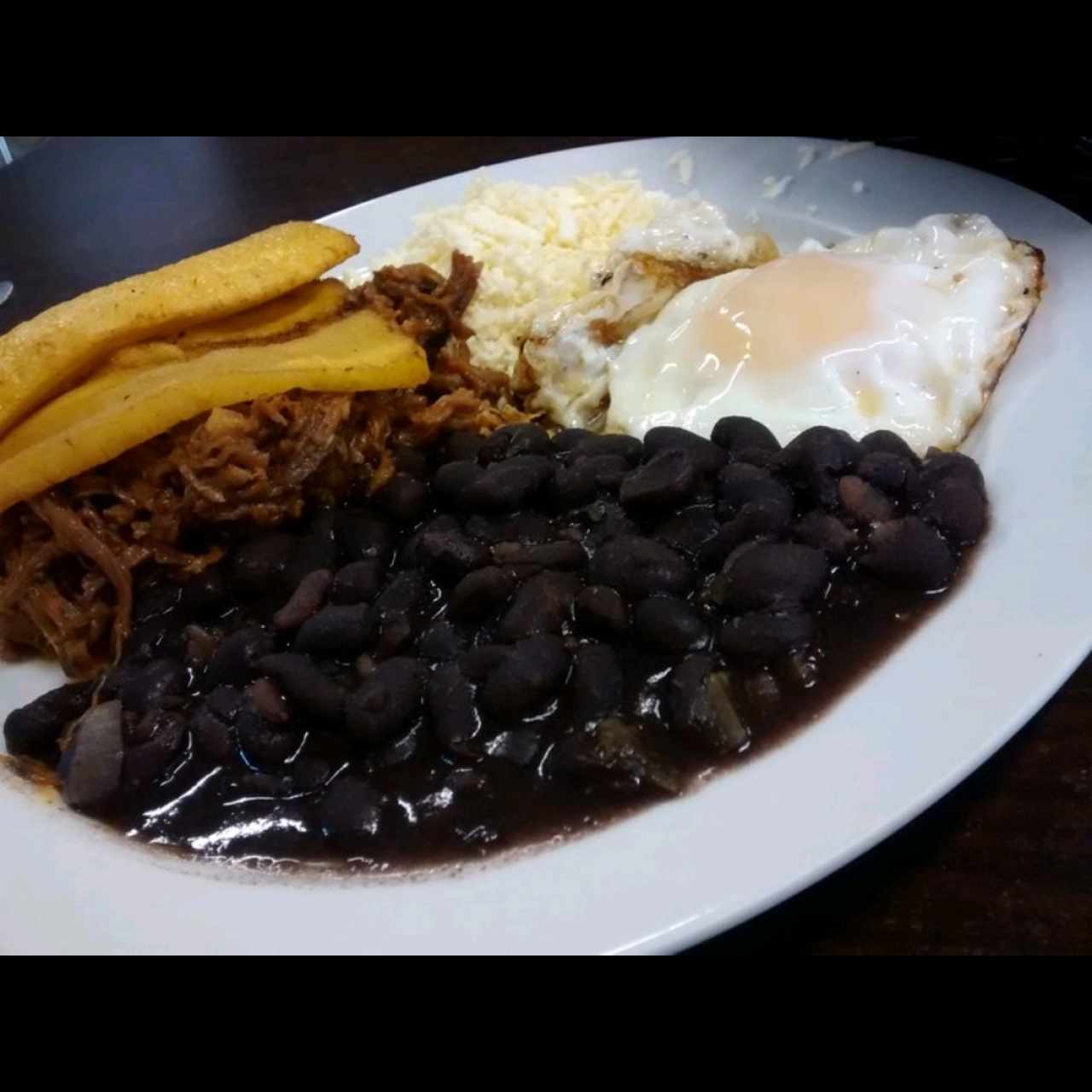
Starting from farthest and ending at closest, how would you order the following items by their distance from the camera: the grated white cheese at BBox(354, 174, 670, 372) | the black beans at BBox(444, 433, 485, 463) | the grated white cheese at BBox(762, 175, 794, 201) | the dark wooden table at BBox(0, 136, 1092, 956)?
the grated white cheese at BBox(762, 175, 794, 201) < the grated white cheese at BBox(354, 174, 670, 372) < the black beans at BBox(444, 433, 485, 463) < the dark wooden table at BBox(0, 136, 1092, 956)

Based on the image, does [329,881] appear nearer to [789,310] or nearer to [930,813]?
[930,813]

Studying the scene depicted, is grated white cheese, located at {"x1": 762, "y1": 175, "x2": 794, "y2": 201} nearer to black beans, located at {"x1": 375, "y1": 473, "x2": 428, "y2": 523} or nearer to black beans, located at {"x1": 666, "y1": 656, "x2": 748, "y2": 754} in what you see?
black beans, located at {"x1": 375, "y1": 473, "x2": 428, "y2": 523}

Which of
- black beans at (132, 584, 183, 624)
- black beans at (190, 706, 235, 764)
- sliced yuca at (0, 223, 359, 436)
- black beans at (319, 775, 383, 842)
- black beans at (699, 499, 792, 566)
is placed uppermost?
sliced yuca at (0, 223, 359, 436)

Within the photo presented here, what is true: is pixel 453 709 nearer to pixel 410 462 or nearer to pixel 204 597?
pixel 204 597

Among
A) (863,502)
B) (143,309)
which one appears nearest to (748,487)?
(863,502)

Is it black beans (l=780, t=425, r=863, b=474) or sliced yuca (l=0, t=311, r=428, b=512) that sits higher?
sliced yuca (l=0, t=311, r=428, b=512)

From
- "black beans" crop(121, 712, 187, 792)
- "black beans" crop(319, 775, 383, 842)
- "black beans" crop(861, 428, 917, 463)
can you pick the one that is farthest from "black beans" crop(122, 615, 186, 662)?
"black beans" crop(861, 428, 917, 463)

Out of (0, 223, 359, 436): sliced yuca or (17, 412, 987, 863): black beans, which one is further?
(0, 223, 359, 436): sliced yuca
